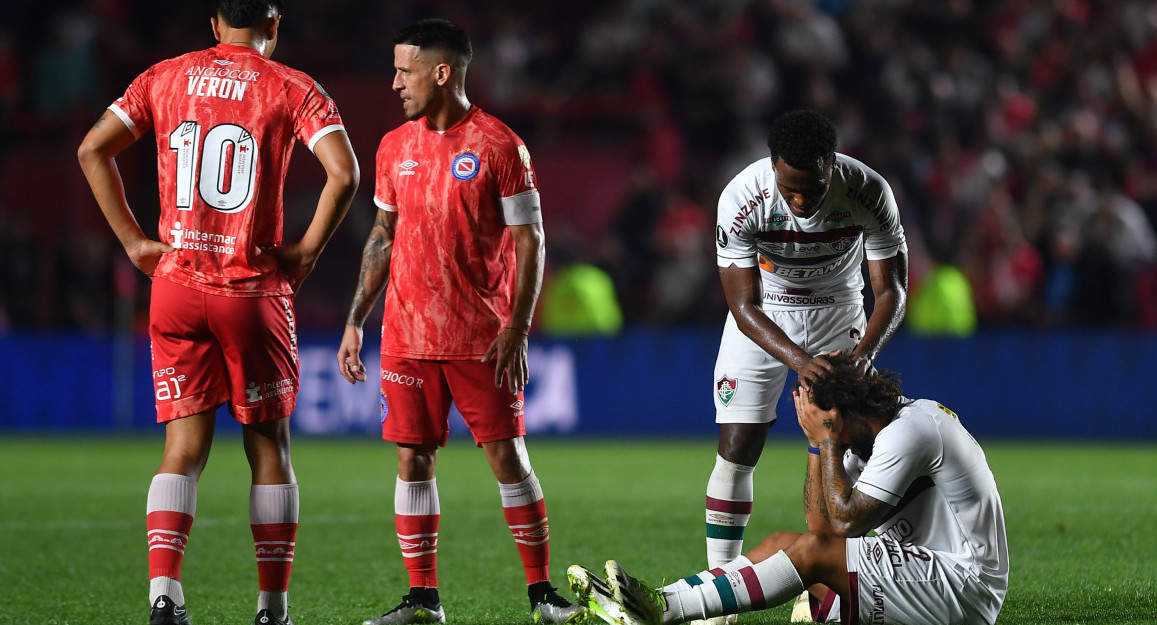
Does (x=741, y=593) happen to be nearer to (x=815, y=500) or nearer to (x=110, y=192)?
(x=815, y=500)

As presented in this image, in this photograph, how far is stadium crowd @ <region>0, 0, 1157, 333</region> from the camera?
628 inches

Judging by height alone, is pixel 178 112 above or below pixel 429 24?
below

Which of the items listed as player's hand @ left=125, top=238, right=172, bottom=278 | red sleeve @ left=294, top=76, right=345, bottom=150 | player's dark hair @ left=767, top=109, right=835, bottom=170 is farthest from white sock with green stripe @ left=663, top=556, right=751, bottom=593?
player's hand @ left=125, top=238, right=172, bottom=278

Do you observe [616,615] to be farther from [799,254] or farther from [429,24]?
[429,24]

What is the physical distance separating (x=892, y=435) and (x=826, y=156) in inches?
45.8

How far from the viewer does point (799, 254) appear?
5676 mm

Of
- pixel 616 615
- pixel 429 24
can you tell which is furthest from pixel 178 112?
pixel 616 615

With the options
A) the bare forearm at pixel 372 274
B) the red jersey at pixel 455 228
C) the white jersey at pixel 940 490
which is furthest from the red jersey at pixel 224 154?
the white jersey at pixel 940 490

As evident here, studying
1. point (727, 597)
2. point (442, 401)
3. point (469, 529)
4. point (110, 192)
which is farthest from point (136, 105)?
point (469, 529)

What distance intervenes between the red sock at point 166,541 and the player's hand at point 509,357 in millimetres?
1316

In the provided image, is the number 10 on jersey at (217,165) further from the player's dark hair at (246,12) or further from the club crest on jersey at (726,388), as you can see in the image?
the club crest on jersey at (726,388)

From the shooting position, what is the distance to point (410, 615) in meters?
5.32

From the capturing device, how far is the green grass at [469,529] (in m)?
5.72

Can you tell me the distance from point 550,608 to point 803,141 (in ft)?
6.72
